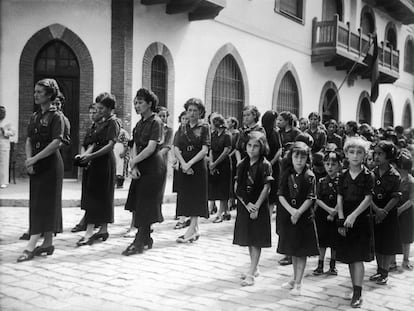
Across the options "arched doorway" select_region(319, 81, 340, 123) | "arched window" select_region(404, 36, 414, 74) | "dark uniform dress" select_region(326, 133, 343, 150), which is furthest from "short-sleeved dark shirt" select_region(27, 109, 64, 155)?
"arched window" select_region(404, 36, 414, 74)

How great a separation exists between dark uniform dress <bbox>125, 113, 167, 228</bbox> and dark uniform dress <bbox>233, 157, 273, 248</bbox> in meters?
1.34

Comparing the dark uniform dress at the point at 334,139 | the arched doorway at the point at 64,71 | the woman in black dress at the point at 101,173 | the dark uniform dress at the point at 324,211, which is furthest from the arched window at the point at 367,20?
the dark uniform dress at the point at 324,211

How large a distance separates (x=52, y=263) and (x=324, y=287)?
2.75 metres

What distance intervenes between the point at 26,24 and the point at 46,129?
24.1 ft

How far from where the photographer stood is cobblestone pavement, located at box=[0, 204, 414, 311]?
4.04m

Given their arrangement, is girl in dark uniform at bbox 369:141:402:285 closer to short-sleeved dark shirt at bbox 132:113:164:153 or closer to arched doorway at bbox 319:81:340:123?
short-sleeved dark shirt at bbox 132:113:164:153

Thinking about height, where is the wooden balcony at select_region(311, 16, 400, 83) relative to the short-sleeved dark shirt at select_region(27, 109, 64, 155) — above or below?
above

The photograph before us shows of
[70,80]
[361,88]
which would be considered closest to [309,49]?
[361,88]

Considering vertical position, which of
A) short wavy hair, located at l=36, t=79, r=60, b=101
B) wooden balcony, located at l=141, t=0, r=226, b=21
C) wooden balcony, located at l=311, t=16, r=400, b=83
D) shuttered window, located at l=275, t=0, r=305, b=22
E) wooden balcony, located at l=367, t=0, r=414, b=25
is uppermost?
wooden balcony, located at l=367, t=0, r=414, b=25

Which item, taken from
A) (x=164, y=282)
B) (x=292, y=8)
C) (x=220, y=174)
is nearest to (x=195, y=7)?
(x=220, y=174)

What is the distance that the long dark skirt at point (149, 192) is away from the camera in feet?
19.1

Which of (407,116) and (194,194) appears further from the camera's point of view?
(407,116)

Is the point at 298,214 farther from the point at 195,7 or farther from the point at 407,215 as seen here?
the point at 195,7

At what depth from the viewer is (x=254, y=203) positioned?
481 centimetres
